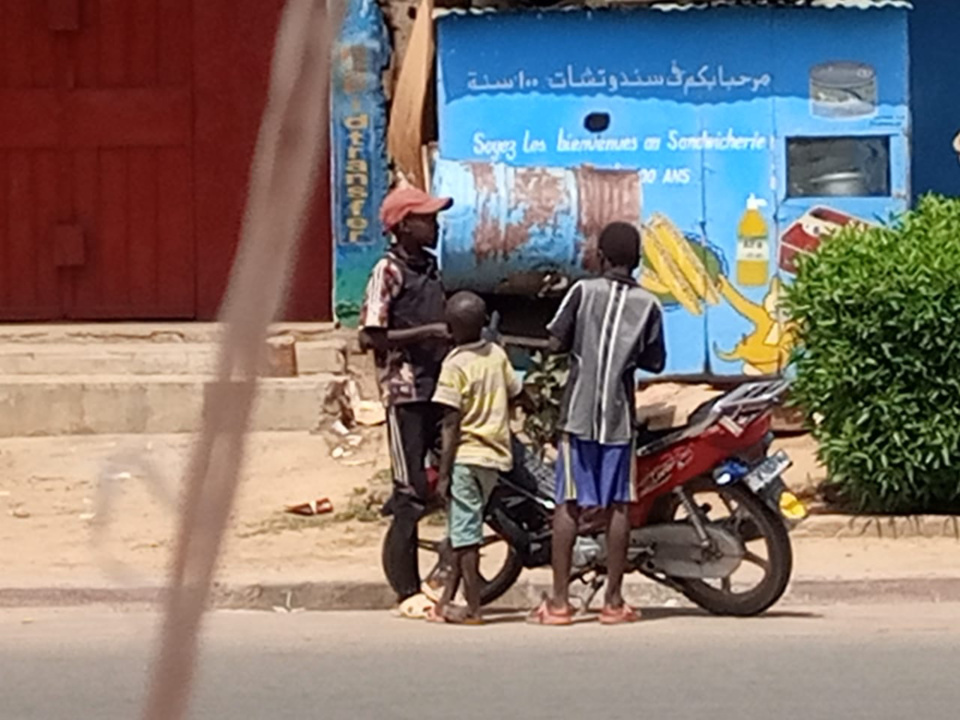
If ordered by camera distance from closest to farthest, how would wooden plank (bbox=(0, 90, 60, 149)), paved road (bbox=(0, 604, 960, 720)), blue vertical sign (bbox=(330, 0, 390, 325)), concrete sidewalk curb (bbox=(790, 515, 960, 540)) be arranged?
paved road (bbox=(0, 604, 960, 720)) < concrete sidewalk curb (bbox=(790, 515, 960, 540)) < blue vertical sign (bbox=(330, 0, 390, 325)) < wooden plank (bbox=(0, 90, 60, 149))

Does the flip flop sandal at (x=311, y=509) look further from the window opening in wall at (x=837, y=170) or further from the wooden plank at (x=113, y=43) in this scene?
the wooden plank at (x=113, y=43)

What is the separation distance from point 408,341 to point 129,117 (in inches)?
209

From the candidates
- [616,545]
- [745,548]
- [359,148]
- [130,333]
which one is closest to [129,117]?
[130,333]

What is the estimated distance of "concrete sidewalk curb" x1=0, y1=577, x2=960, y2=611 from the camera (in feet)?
26.4

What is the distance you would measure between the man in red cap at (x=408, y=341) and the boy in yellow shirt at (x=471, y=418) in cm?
18

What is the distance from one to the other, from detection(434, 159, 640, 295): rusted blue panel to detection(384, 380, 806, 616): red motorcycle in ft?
8.44

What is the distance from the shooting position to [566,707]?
612 cm

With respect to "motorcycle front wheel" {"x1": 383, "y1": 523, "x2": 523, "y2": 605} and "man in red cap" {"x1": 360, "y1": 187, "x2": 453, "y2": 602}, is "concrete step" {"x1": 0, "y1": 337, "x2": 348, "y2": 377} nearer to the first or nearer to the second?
"motorcycle front wheel" {"x1": 383, "y1": 523, "x2": 523, "y2": 605}

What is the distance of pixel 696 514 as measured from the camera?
728cm

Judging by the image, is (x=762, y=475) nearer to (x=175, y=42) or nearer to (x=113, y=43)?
(x=175, y=42)

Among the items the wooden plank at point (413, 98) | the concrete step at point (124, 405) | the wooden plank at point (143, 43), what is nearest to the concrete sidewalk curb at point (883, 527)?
the concrete step at point (124, 405)

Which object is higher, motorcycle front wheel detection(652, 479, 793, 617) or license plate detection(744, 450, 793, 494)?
license plate detection(744, 450, 793, 494)

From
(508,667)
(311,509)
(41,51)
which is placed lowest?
(508,667)

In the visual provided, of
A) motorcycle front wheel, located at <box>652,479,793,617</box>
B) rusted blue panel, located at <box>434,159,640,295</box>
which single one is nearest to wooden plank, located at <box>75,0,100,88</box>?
rusted blue panel, located at <box>434,159,640,295</box>
